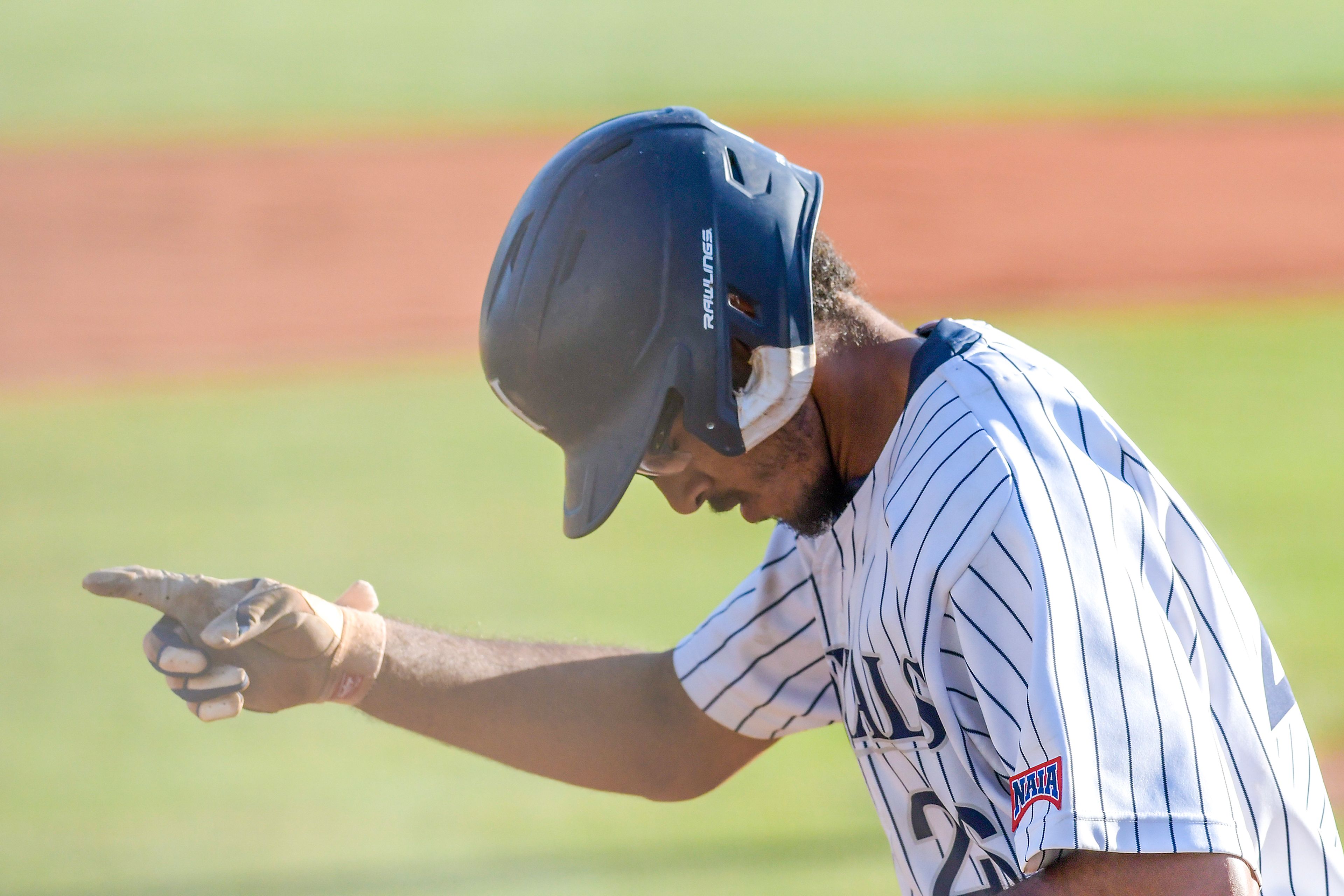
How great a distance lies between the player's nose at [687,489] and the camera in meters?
1.99

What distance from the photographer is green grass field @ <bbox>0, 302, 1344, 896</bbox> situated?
13.5 ft

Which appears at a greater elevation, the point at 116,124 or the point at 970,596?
the point at 970,596

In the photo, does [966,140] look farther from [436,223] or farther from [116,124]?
[116,124]

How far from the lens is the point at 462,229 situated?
12523 mm

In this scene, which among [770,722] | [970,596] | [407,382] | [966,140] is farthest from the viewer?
[966,140]

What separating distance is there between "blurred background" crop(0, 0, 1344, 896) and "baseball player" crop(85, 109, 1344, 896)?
1.65 meters

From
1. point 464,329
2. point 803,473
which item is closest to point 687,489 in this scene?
point 803,473

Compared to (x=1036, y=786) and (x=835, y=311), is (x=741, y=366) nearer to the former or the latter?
(x=835, y=311)

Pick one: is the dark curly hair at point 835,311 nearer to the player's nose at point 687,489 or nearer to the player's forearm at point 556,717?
the player's nose at point 687,489

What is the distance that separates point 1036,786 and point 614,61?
17741 millimetres

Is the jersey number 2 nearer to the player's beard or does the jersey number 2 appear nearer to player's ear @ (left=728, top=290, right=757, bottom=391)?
the player's beard

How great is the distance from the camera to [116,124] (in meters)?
15.6

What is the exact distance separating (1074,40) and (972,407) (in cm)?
1932

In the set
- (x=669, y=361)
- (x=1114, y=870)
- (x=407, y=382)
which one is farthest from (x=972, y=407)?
(x=407, y=382)
